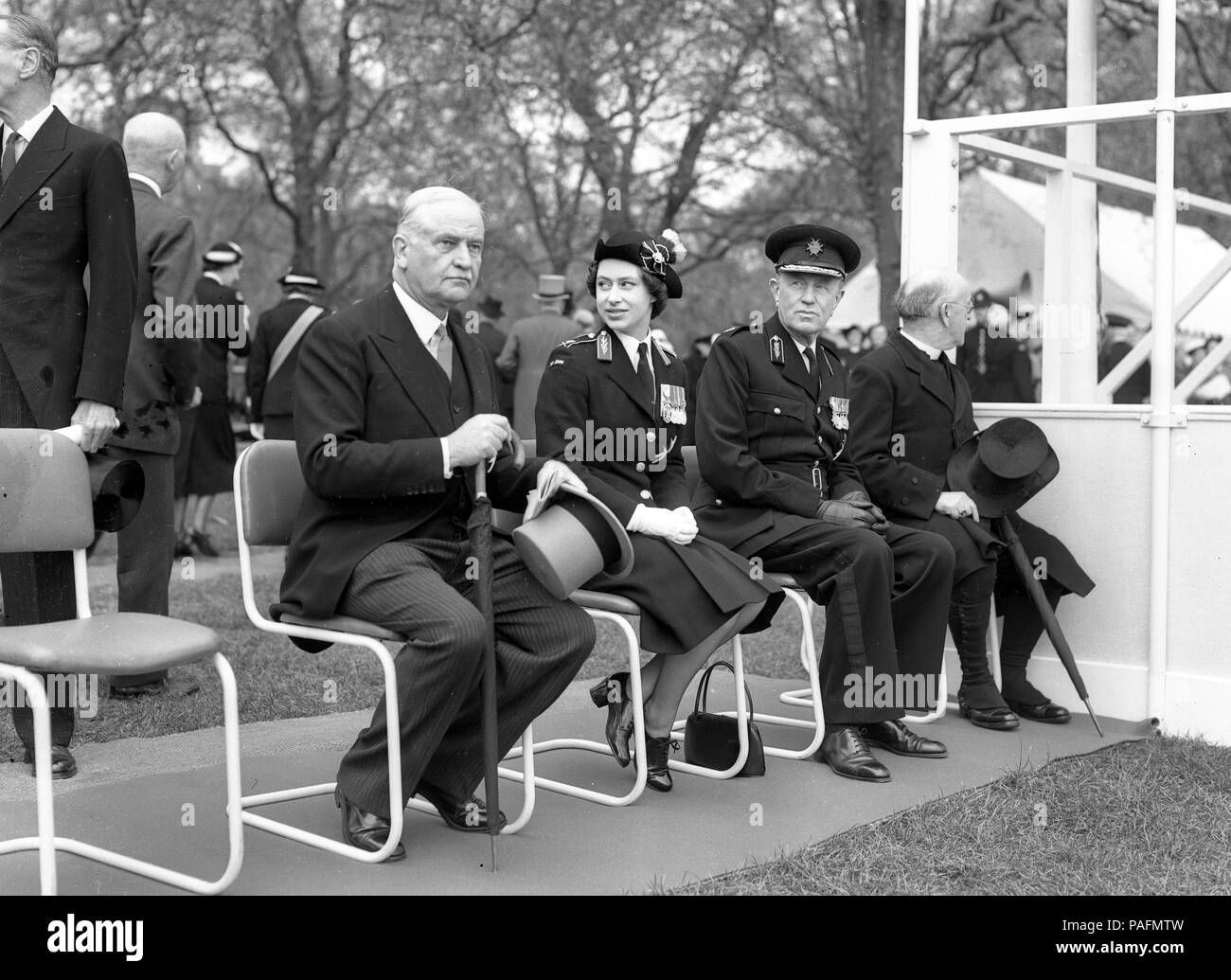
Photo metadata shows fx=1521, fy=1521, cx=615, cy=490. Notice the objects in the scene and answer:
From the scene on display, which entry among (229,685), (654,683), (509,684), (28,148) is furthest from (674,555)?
(28,148)

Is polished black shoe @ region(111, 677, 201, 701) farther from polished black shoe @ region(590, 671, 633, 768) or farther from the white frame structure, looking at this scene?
the white frame structure

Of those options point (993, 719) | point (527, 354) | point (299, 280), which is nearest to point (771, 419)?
point (993, 719)

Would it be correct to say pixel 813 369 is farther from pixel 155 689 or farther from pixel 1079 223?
pixel 155 689

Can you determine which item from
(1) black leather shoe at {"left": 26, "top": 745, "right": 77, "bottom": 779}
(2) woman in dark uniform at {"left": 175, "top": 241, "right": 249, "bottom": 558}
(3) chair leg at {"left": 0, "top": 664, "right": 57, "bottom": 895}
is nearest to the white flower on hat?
(1) black leather shoe at {"left": 26, "top": 745, "right": 77, "bottom": 779}

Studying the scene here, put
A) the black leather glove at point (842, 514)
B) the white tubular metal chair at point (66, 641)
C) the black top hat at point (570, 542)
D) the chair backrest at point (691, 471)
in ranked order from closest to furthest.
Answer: the white tubular metal chair at point (66, 641) → the black top hat at point (570, 542) → the black leather glove at point (842, 514) → the chair backrest at point (691, 471)

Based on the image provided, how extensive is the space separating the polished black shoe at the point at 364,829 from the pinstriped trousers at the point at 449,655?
5 centimetres

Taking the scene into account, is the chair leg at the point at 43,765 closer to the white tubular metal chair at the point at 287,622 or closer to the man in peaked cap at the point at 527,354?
the white tubular metal chair at the point at 287,622

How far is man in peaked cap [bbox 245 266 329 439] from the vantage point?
9.05m

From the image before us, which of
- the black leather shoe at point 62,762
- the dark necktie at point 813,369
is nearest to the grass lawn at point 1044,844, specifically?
the dark necktie at point 813,369

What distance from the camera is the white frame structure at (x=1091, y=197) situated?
18.4 ft

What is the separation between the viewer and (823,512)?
5.01 m

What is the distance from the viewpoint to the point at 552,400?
4.58 meters

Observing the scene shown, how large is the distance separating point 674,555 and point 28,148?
7.14ft

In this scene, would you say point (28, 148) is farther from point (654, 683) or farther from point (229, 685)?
point (654, 683)
